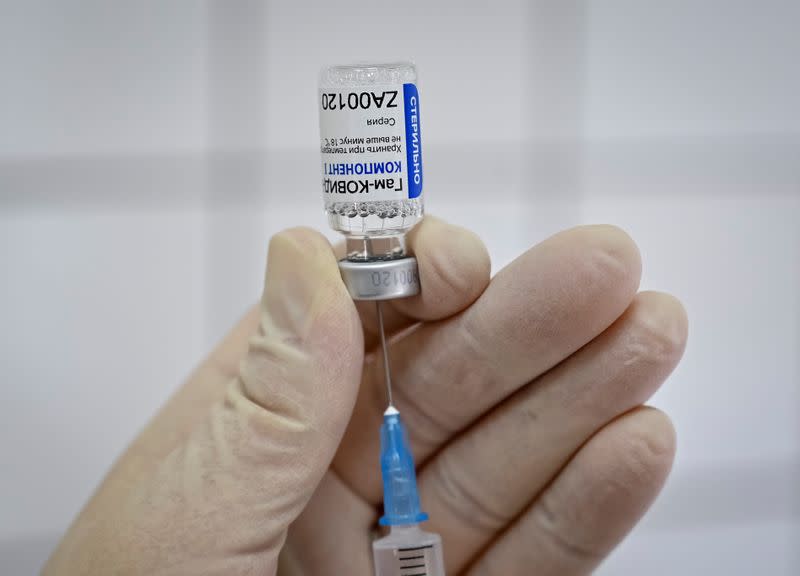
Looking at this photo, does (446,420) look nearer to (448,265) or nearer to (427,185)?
(448,265)

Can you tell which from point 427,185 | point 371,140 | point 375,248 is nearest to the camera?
point 371,140

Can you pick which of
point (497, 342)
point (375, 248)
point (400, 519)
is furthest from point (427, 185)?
point (400, 519)

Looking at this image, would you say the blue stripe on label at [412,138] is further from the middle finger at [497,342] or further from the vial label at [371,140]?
the middle finger at [497,342]

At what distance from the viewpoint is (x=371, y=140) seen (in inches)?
36.3

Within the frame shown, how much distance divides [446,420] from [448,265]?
0.85 feet

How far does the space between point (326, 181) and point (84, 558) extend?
55cm

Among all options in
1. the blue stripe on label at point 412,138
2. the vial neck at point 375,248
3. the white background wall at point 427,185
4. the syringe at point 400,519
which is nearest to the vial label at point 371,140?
the blue stripe on label at point 412,138

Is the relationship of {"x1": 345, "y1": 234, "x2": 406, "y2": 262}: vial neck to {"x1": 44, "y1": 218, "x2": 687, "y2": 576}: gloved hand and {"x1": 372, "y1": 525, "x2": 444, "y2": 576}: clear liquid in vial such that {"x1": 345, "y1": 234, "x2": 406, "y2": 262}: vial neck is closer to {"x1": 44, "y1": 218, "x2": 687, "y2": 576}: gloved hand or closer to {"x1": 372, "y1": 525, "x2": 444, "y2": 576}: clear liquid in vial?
{"x1": 44, "y1": 218, "x2": 687, "y2": 576}: gloved hand

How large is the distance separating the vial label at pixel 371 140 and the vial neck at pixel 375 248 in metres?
0.10

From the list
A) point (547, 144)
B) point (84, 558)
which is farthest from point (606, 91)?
point (84, 558)

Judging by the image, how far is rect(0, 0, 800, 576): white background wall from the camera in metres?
1.54

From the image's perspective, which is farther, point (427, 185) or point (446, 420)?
point (427, 185)

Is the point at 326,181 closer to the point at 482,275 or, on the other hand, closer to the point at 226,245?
the point at 482,275

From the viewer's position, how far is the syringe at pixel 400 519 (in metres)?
0.95
